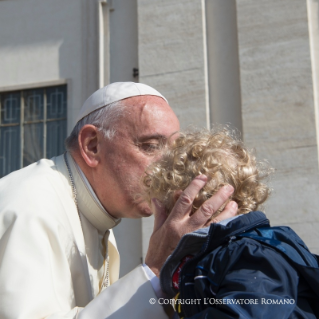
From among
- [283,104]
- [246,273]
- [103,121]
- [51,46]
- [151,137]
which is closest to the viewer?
[246,273]

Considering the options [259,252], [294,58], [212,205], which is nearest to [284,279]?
[259,252]

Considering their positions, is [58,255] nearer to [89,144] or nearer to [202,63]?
[89,144]

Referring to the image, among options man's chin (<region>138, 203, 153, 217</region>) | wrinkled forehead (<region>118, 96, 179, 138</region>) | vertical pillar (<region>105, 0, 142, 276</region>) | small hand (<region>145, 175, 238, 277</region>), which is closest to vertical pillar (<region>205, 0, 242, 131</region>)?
vertical pillar (<region>105, 0, 142, 276</region>)

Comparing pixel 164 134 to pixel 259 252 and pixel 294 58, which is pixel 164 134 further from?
pixel 294 58

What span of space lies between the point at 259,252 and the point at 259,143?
3.96 metres

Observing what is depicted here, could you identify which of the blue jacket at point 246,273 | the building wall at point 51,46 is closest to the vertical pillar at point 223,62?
the building wall at point 51,46

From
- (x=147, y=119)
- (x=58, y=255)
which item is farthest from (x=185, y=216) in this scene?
(x=147, y=119)

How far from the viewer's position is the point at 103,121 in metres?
3.57

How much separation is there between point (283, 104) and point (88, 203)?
3.08 m

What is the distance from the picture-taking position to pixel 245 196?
236cm

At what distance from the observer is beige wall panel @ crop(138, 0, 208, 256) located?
6.25 meters

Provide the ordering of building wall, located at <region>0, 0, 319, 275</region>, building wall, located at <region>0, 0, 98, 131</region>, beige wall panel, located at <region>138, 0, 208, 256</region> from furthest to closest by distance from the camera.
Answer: building wall, located at <region>0, 0, 98, 131</region>, beige wall panel, located at <region>138, 0, 208, 256</region>, building wall, located at <region>0, 0, 319, 275</region>

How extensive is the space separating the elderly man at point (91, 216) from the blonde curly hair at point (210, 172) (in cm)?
7

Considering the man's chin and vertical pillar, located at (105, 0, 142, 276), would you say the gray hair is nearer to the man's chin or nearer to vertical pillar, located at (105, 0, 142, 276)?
the man's chin
